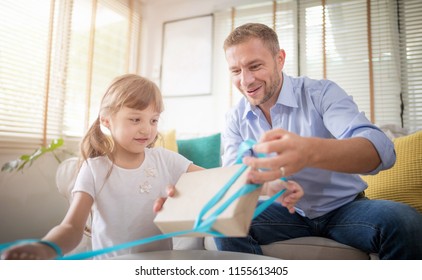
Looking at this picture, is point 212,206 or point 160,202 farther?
point 160,202

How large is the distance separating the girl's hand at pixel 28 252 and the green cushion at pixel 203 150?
44.3 inches

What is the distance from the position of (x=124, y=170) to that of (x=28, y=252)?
0.34m

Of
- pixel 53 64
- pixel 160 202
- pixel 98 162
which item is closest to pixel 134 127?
pixel 98 162

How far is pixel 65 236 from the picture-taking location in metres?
0.59

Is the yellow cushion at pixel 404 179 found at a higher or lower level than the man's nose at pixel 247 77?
lower

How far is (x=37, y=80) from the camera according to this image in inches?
68.2

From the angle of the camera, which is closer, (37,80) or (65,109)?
(37,80)

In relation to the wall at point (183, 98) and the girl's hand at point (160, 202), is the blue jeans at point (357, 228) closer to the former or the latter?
the girl's hand at point (160, 202)

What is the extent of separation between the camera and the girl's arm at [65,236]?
0.49 meters

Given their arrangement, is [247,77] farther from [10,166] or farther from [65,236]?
[10,166]

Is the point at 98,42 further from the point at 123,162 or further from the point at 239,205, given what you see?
the point at 239,205

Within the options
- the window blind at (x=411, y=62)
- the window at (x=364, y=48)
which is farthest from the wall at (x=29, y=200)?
the window blind at (x=411, y=62)

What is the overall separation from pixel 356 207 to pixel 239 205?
0.53 metres
